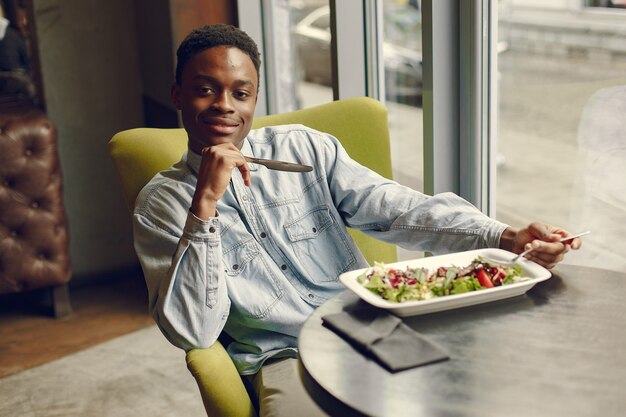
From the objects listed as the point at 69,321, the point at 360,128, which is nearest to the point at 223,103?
the point at 360,128

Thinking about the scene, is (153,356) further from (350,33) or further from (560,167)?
(560,167)

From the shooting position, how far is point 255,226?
164 cm

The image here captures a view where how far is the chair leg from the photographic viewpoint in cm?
340

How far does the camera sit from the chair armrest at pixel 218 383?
1.41 m

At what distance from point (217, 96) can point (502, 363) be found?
2.68 feet

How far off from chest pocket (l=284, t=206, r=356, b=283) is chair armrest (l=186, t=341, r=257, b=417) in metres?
0.29

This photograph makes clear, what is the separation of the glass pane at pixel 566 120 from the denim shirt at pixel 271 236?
1.23 feet

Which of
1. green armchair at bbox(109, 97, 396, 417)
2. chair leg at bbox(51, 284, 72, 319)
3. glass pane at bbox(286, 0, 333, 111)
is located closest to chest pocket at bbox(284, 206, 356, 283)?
green armchair at bbox(109, 97, 396, 417)

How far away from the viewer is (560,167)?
6.03ft

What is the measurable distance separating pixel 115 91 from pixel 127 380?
4.57 feet

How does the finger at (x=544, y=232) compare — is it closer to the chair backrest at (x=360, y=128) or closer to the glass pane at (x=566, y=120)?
the glass pane at (x=566, y=120)

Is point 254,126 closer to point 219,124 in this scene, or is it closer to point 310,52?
point 219,124

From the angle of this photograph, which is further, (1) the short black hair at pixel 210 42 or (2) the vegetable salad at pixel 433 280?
(1) the short black hair at pixel 210 42

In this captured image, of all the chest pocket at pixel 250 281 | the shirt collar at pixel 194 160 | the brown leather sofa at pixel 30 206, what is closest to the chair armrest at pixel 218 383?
the chest pocket at pixel 250 281
